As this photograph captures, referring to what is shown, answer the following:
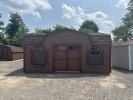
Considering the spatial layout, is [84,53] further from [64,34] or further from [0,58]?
[0,58]

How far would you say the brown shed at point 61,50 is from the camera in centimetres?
1952

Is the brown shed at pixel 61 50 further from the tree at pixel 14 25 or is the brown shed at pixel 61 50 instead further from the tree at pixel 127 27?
the tree at pixel 14 25

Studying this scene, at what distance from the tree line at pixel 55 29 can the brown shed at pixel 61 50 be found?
8.43m

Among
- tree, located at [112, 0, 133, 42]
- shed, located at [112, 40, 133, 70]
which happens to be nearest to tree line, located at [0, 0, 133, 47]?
tree, located at [112, 0, 133, 42]

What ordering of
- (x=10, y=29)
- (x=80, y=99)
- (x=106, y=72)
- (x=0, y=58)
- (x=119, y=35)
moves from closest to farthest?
1. (x=80, y=99)
2. (x=106, y=72)
3. (x=0, y=58)
4. (x=119, y=35)
5. (x=10, y=29)

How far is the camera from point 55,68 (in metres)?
19.8

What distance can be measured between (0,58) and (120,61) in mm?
23354

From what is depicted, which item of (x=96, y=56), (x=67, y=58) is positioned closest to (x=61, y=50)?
(x=67, y=58)

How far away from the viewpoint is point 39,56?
19.5 m

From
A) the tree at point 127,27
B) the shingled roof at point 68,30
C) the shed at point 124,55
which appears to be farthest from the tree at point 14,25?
the shingled roof at point 68,30

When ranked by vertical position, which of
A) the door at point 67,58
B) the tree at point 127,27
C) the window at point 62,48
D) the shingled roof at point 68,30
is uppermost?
the tree at point 127,27

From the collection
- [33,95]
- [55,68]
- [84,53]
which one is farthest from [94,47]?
[33,95]

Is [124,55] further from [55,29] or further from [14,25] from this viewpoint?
[14,25]

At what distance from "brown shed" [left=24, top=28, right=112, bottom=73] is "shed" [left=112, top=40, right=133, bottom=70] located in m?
3.93
